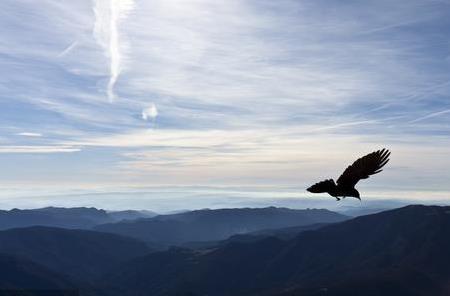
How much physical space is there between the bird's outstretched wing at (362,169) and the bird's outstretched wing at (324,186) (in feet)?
0.54

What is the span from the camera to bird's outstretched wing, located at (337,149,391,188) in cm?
1159

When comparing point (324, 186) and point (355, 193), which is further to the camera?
point (355, 193)

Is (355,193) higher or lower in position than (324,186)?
lower

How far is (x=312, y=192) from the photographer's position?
1212 cm

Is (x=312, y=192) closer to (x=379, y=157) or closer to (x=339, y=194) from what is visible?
(x=339, y=194)

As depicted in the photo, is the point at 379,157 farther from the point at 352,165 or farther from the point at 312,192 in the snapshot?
the point at 312,192

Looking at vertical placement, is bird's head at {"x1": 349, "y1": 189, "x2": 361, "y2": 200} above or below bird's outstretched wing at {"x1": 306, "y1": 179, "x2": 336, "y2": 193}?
below

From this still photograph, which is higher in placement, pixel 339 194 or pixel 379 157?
pixel 379 157

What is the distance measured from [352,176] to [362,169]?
273 mm

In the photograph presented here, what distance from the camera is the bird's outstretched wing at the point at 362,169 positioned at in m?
11.6

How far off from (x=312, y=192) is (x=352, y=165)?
3.51ft

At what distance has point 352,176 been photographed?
11930mm

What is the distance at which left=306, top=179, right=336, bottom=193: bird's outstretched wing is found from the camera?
1190 cm

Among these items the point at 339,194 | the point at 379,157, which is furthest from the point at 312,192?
the point at 379,157
